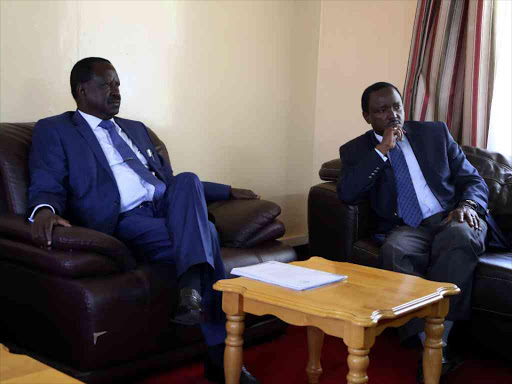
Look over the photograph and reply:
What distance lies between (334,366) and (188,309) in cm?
73

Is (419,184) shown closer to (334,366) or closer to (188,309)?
(334,366)

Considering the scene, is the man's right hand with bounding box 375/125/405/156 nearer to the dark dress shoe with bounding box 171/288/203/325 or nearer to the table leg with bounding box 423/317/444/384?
the table leg with bounding box 423/317/444/384

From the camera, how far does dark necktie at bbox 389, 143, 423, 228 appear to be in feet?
9.45

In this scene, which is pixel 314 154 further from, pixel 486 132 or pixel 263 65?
pixel 486 132

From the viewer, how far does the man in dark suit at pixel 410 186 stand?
8.78 feet

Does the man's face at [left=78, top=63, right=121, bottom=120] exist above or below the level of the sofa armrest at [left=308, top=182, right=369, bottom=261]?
above

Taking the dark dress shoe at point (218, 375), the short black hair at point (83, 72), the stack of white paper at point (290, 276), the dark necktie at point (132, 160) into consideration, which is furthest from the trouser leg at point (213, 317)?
the short black hair at point (83, 72)

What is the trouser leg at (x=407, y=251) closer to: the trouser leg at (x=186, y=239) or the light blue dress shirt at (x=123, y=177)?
the trouser leg at (x=186, y=239)

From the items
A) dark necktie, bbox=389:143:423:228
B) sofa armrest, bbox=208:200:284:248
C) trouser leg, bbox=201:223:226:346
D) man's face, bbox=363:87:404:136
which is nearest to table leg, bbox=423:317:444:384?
trouser leg, bbox=201:223:226:346

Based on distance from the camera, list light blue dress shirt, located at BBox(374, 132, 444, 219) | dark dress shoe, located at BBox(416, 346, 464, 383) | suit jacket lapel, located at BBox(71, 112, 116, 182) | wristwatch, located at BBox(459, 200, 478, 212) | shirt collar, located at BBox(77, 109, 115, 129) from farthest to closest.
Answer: light blue dress shirt, located at BBox(374, 132, 444, 219) < wristwatch, located at BBox(459, 200, 478, 212) < shirt collar, located at BBox(77, 109, 115, 129) < suit jacket lapel, located at BBox(71, 112, 116, 182) < dark dress shoe, located at BBox(416, 346, 464, 383)

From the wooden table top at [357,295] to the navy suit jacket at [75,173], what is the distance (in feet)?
2.39

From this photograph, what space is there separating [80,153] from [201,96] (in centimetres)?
131

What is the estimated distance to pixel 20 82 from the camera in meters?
2.87

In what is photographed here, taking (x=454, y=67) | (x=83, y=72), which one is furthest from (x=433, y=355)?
(x=454, y=67)
